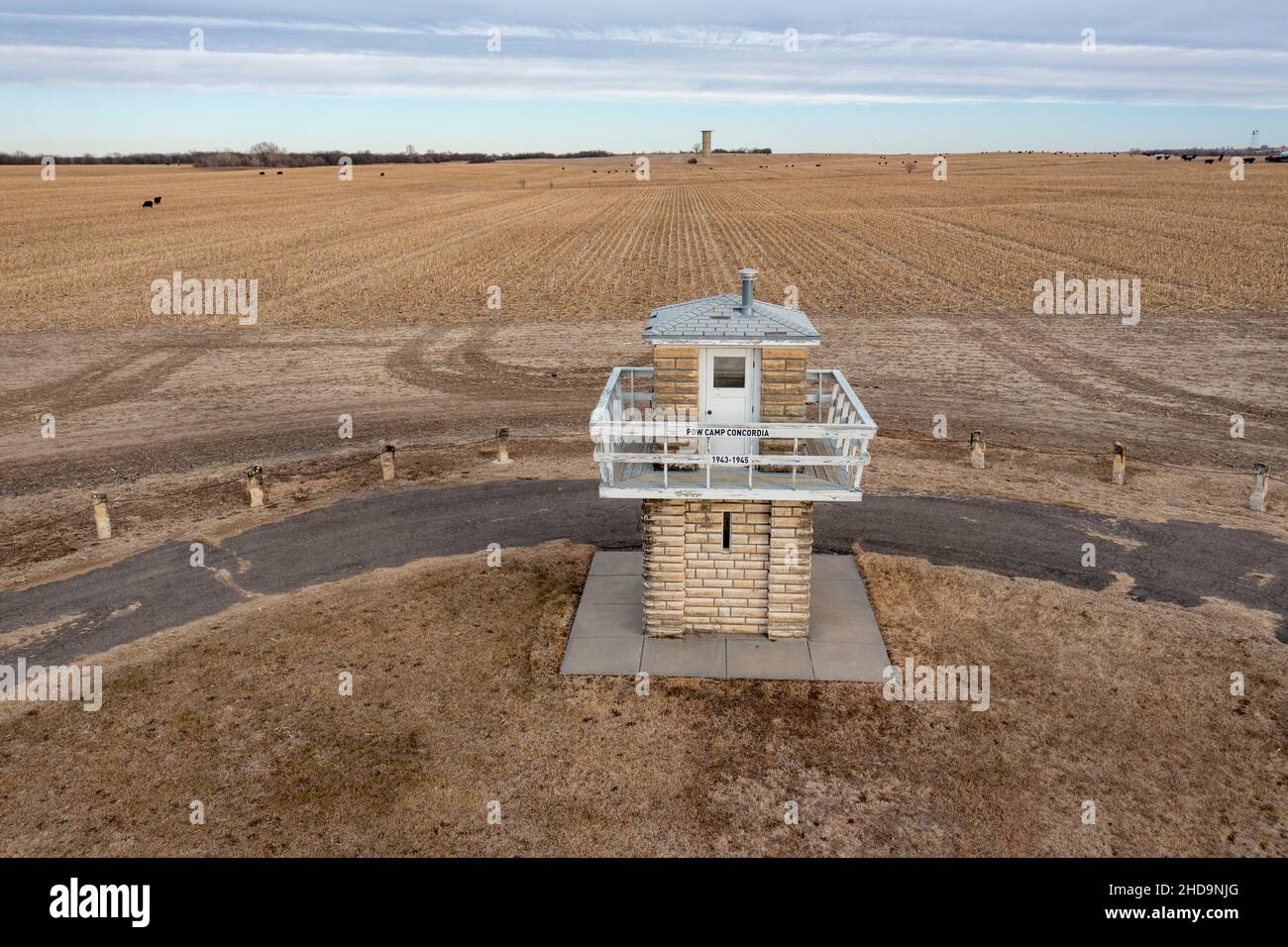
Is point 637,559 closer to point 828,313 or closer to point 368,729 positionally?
point 368,729

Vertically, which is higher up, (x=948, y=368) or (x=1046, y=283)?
(x=1046, y=283)

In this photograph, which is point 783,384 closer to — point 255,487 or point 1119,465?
point 1119,465

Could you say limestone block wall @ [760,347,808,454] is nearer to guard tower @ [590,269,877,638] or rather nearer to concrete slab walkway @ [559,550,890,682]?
guard tower @ [590,269,877,638]

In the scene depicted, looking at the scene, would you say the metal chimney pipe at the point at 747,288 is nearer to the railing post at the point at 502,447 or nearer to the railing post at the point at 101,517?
the railing post at the point at 502,447

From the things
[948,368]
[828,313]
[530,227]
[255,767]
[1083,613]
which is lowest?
[255,767]

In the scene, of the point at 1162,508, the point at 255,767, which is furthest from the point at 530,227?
the point at 255,767
